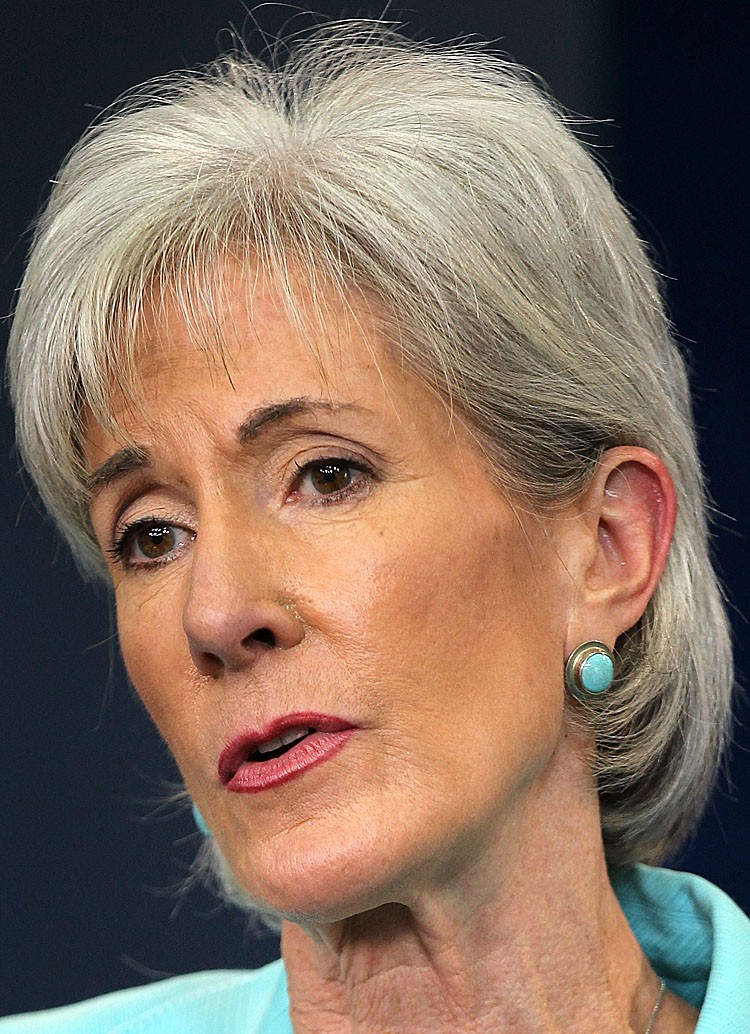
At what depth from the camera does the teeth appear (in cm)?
172

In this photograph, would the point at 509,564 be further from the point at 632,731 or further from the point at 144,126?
the point at 144,126

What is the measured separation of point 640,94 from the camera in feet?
9.64

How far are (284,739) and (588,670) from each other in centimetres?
39

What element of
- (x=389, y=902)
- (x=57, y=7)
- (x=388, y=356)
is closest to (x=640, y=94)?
(x=57, y=7)

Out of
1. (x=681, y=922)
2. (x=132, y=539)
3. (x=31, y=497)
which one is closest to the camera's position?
(x=132, y=539)

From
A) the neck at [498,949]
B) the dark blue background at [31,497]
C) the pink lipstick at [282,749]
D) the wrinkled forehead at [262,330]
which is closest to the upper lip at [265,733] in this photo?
the pink lipstick at [282,749]

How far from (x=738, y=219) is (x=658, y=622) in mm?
1172

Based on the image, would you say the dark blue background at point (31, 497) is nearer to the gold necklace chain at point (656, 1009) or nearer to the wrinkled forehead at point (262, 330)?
the gold necklace chain at point (656, 1009)

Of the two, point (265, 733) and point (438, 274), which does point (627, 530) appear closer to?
point (438, 274)

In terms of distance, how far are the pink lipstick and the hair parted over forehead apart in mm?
378

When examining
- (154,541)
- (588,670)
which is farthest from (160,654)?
(588,670)

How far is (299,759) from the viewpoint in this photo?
1702 mm

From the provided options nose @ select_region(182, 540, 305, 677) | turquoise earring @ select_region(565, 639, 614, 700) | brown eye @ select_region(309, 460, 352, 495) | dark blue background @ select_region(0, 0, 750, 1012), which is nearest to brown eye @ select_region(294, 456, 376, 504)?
brown eye @ select_region(309, 460, 352, 495)

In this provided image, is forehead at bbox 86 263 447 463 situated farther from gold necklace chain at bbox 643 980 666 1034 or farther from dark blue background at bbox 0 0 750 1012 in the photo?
dark blue background at bbox 0 0 750 1012
